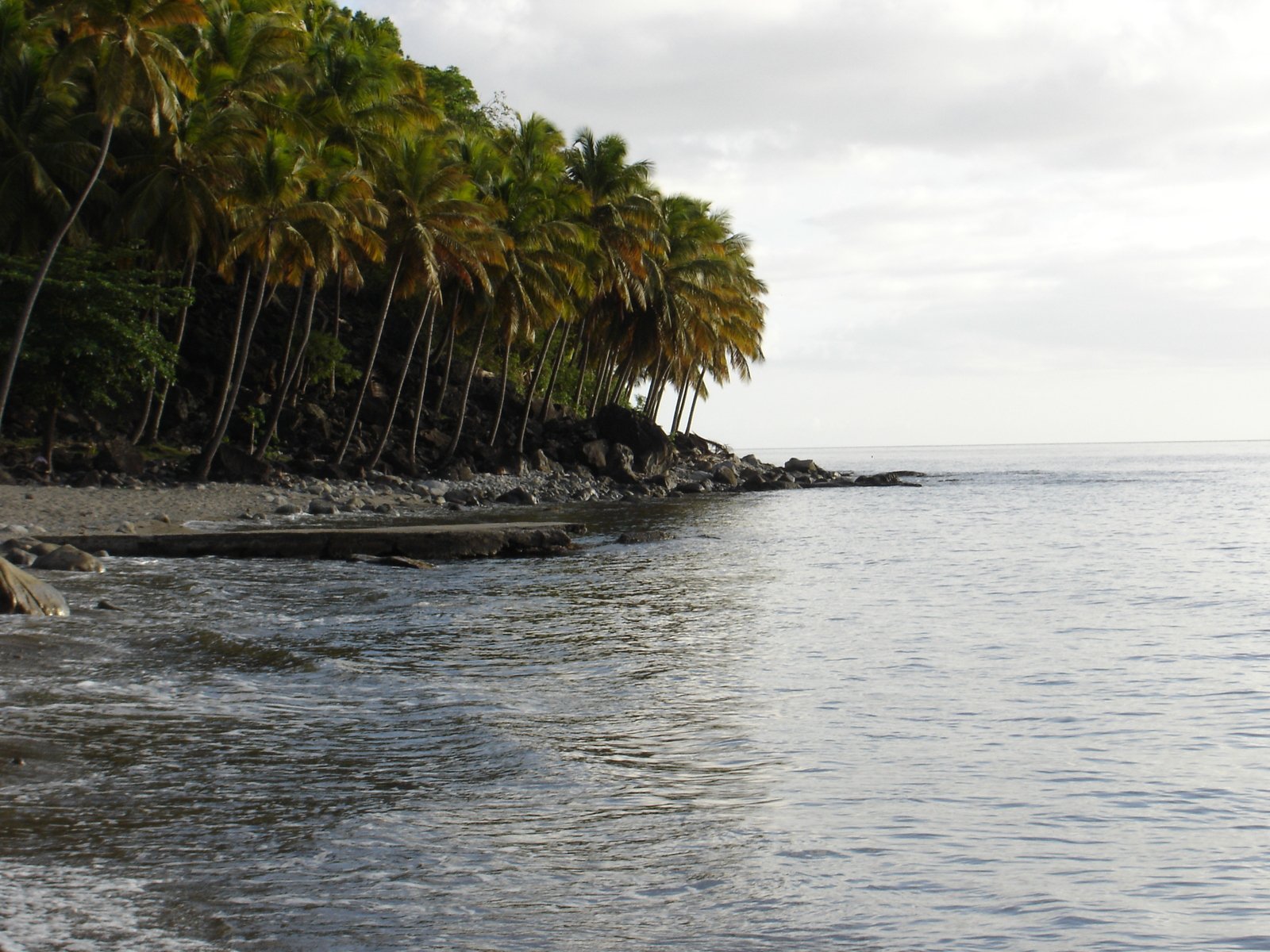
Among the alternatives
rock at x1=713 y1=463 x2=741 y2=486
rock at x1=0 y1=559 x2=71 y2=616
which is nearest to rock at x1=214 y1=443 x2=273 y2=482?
rock at x1=0 y1=559 x2=71 y2=616

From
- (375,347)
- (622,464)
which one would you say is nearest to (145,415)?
(375,347)

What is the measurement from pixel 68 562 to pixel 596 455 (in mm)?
27319

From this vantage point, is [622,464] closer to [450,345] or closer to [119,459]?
[450,345]

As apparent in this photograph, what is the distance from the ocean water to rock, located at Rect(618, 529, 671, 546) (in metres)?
7.51

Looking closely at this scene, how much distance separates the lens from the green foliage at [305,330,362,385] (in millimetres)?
33031

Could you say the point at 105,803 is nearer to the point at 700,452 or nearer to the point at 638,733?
the point at 638,733

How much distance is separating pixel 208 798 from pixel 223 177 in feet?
75.0

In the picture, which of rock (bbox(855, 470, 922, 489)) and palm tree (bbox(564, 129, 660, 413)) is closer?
palm tree (bbox(564, 129, 660, 413))

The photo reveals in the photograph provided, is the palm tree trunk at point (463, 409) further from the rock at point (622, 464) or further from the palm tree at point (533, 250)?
the rock at point (622, 464)

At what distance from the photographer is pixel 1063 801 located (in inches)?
230

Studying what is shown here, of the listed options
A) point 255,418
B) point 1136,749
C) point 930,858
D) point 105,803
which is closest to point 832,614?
point 1136,749

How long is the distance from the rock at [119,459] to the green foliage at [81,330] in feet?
6.08

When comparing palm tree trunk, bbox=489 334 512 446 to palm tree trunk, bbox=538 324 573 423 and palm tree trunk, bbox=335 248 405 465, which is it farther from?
palm tree trunk, bbox=335 248 405 465

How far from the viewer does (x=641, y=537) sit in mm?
21719
